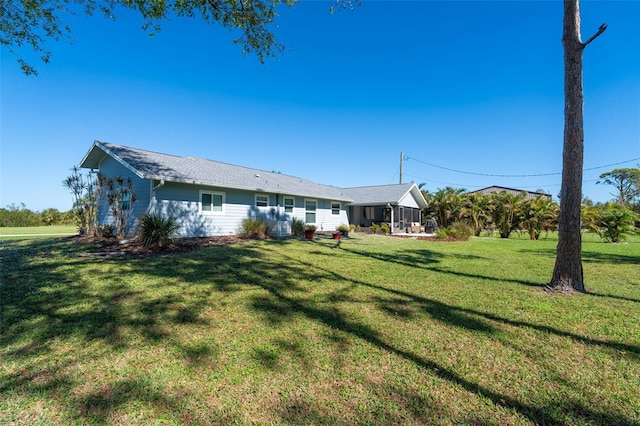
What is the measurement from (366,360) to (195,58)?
584 inches

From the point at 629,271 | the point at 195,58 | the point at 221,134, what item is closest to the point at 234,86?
the point at 195,58

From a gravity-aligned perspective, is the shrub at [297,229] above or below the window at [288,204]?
below

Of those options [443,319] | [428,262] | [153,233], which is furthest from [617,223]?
[153,233]

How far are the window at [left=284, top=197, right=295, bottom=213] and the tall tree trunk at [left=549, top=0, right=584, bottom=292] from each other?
47.0ft

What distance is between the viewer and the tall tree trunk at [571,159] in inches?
200

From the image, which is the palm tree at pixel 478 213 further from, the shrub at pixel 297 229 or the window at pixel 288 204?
the window at pixel 288 204

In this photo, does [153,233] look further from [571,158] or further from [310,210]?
[310,210]

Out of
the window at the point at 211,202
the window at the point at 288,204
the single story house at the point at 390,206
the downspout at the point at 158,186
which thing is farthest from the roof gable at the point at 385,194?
the downspout at the point at 158,186

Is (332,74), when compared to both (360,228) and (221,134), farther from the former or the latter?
(360,228)

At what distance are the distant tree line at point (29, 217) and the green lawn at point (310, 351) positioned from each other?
28.2 metres

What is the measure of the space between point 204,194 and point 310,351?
12.2m

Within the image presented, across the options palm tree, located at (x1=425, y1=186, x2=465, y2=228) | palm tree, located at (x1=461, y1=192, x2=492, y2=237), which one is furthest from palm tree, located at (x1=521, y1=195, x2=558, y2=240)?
palm tree, located at (x1=425, y1=186, x2=465, y2=228)

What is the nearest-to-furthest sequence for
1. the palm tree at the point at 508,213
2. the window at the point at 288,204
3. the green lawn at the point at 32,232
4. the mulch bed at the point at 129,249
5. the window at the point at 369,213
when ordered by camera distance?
the mulch bed at the point at 129,249 → the green lawn at the point at 32,232 → the window at the point at 288,204 → the palm tree at the point at 508,213 → the window at the point at 369,213

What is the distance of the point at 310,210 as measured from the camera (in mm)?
19797
